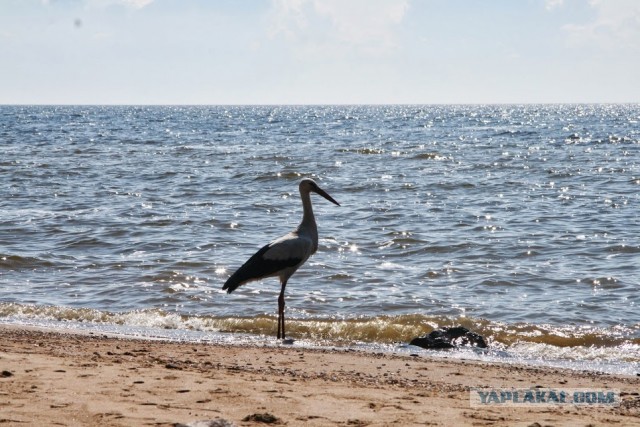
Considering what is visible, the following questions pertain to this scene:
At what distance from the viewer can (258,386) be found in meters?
6.79

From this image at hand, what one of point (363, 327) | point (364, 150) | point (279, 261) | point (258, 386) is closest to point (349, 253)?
point (363, 327)

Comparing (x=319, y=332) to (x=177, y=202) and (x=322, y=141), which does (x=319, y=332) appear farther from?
(x=322, y=141)

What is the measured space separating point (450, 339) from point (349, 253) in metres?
6.27

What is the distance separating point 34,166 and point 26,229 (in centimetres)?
1569

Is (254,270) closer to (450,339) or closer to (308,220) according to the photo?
(308,220)

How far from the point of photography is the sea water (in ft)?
37.3

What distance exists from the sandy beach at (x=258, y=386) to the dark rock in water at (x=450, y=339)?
0.91m

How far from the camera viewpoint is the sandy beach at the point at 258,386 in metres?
5.86

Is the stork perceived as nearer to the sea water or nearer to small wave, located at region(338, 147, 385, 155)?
the sea water

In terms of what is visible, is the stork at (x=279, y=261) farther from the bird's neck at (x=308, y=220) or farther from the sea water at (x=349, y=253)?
the sea water at (x=349, y=253)

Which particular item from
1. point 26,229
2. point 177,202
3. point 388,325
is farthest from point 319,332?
point 177,202

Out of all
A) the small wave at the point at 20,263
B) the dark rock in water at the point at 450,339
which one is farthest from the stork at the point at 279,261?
the small wave at the point at 20,263

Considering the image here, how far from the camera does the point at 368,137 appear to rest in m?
56.6

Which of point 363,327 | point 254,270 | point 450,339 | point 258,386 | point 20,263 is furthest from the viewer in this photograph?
point 20,263
